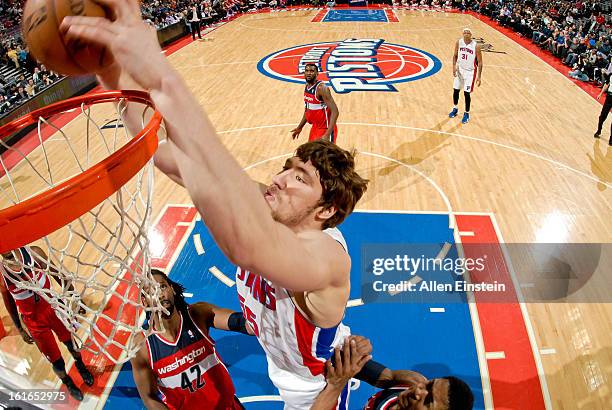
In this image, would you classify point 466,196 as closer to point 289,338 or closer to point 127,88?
point 289,338

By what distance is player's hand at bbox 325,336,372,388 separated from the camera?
2.09 meters

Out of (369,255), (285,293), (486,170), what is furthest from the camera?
(486,170)

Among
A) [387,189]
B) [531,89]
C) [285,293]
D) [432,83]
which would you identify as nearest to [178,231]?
[387,189]

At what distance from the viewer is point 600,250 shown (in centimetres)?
521

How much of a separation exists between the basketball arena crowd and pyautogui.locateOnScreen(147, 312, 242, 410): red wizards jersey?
5.15m

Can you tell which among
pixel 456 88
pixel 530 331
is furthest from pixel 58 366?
pixel 456 88

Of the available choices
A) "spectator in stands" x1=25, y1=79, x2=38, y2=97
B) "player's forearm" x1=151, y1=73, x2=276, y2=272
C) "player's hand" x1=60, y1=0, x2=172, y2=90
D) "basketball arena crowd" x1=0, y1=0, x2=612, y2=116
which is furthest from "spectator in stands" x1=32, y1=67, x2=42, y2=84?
"player's forearm" x1=151, y1=73, x2=276, y2=272

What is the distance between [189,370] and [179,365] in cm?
8

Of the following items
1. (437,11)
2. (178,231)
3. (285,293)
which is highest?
(285,293)

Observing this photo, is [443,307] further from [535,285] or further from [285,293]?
[285,293]

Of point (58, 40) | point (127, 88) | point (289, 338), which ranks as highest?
point (58, 40)

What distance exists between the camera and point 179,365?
8.95 feet

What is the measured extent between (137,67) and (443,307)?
13.7ft

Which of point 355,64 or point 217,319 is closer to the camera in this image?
→ point 217,319
